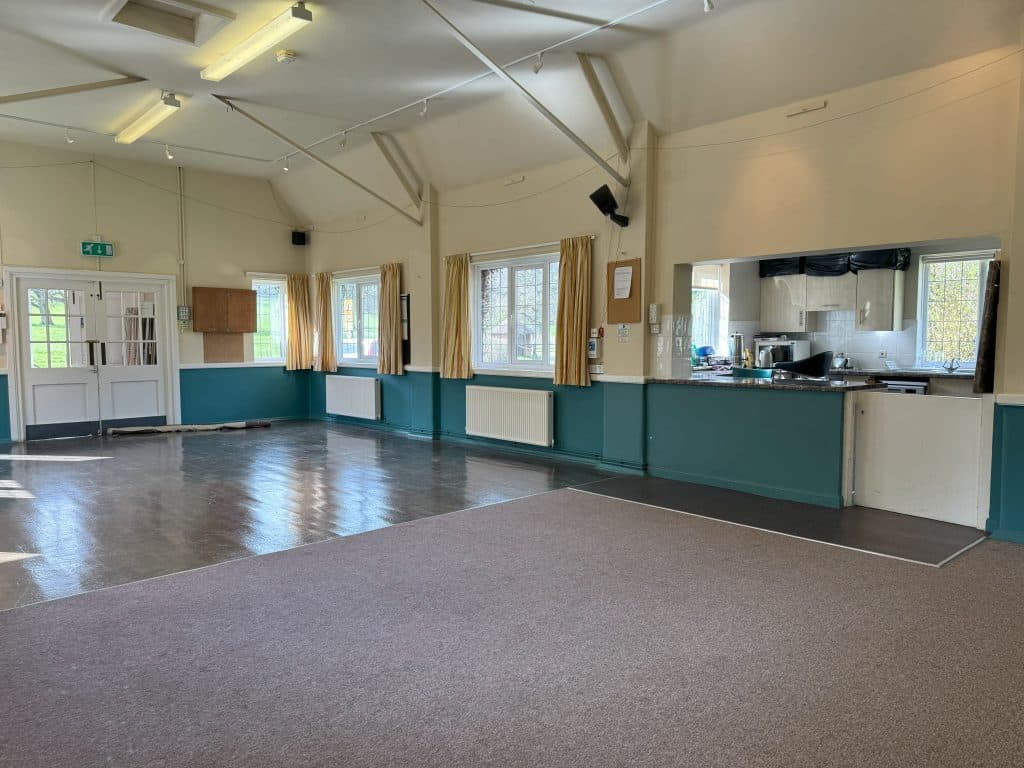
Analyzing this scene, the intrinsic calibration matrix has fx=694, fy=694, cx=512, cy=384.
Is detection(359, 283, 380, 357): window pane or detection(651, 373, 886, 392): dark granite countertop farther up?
detection(359, 283, 380, 357): window pane

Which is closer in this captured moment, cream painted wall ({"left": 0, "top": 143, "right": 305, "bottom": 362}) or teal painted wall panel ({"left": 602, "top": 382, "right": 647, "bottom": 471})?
teal painted wall panel ({"left": 602, "top": 382, "right": 647, "bottom": 471})

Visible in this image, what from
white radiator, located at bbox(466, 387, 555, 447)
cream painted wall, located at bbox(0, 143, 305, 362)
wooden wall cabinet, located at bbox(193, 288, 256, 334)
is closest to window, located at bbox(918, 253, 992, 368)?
white radiator, located at bbox(466, 387, 555, 447)

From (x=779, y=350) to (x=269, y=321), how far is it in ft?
24.3

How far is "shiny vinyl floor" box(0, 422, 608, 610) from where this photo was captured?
406cm

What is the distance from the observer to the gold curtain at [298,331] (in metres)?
10.6

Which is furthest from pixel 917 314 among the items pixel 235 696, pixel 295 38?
pixel 235 696

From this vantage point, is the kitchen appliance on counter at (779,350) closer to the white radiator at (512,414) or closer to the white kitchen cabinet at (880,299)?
the white kitchen cabinet at (880,299)

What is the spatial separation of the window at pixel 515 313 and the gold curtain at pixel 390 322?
1.26 meters

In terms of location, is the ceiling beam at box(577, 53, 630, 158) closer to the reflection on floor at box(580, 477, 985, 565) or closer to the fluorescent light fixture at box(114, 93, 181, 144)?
the reflection on floor at box(580, 477, 985, 565)

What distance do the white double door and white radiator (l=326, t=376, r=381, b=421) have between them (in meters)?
2.27

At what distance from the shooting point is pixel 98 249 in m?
8.92

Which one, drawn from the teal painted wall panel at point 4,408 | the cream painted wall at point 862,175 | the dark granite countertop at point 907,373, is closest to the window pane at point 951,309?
the dark granite countertop at point 907,373

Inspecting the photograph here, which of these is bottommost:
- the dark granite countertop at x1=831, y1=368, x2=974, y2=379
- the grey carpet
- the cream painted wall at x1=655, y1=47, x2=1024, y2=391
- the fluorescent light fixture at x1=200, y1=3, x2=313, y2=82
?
the grey carpet

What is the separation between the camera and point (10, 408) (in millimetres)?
8438
